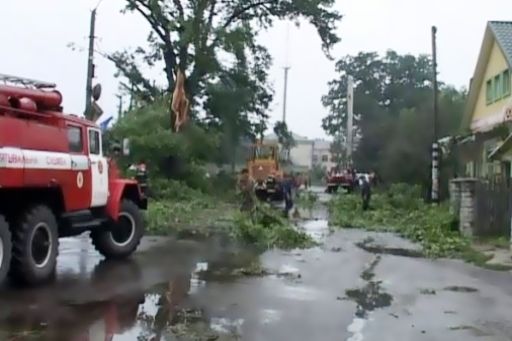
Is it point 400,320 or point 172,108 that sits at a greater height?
point 172,108

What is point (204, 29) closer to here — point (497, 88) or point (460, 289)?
point (497, 88)

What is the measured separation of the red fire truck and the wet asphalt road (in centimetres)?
66

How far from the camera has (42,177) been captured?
1196 cm

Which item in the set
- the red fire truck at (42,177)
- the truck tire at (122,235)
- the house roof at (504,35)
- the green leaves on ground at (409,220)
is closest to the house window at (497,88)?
the house roof at (504,35)

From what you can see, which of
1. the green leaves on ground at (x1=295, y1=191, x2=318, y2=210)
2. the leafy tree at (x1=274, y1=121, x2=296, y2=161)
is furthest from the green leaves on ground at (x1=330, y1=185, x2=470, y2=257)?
the leafy tree at (x1=274, y1=121, x2=296, y2=161)

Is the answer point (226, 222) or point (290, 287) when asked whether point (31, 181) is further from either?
point (226, 222)

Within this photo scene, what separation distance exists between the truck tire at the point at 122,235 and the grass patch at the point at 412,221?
6.51 meters

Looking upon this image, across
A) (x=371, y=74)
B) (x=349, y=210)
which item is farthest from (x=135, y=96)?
(x=371, y=74)

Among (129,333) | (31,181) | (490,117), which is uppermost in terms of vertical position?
(490,117)

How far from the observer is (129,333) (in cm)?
866

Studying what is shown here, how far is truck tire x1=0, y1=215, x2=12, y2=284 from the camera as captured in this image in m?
11.2

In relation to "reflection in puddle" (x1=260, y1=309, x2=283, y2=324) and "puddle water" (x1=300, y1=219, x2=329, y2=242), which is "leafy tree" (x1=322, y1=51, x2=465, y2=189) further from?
"reflection in puddle" (x1=260, y1=309, x2=283, y2=324)

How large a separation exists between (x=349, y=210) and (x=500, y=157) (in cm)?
804

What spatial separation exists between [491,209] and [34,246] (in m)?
12.5
